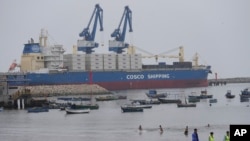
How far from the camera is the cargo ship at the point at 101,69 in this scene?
237ft

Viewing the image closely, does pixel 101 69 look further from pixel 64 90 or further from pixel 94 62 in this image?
pixel 64 90

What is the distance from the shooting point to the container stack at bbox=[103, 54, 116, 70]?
3250 inches

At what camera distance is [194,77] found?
84.5 meters

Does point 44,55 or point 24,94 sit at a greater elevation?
point 44,55

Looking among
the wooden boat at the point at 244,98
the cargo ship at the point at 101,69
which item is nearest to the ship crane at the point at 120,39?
the cargo ship at the point at 101,69

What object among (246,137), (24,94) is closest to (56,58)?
(24,94)

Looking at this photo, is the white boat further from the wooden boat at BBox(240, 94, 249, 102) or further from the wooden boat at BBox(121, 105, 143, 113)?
the wooden boat at BBox(240, 94, 249, 102)

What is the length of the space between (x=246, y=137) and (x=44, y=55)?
70.1m

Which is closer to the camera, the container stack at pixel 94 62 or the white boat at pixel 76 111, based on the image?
the white boat at pixel 76 111

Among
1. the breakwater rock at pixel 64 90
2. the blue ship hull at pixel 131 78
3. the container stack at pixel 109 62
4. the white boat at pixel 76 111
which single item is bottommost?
the white boat at pixel 76 111

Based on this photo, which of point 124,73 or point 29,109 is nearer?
point 29,109

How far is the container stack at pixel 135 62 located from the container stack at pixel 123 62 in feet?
2.30

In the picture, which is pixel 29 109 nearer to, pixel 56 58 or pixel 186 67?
pixel 56 58

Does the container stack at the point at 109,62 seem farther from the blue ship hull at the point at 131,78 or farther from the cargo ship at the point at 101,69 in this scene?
the blue ship hull at the point at 131,78
